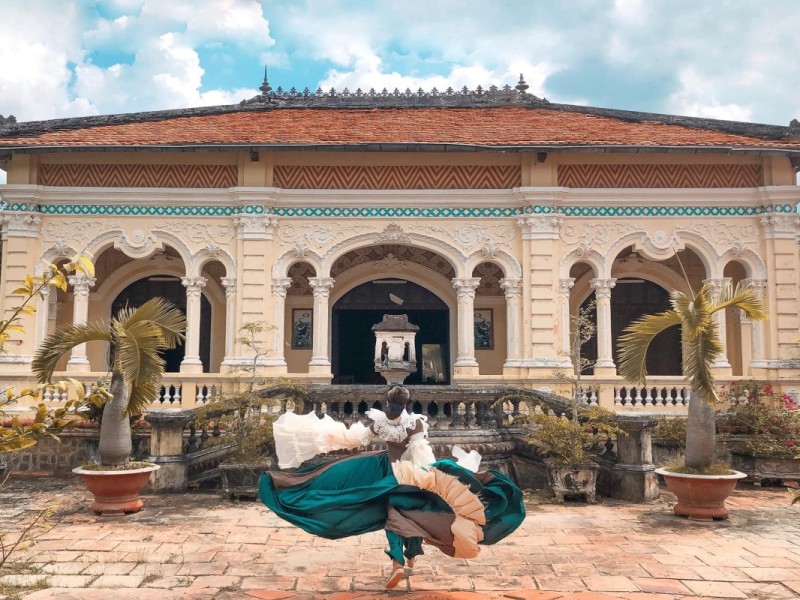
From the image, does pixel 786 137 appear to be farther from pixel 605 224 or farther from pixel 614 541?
pixel 614 541

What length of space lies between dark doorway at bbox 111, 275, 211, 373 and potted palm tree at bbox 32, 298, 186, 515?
7.04 metres

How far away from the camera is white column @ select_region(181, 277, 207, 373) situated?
12531mm

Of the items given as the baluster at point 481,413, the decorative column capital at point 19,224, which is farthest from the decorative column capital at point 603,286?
the decorative column capital at point 19,224

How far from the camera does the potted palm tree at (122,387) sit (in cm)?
694

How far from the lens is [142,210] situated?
Answer: 12.8 metres

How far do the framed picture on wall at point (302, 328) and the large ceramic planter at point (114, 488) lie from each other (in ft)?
25.2

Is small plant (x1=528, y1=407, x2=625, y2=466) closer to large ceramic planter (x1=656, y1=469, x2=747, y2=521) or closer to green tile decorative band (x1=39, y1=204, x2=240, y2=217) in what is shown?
large ceramic planter (x1=656, y1=469, x2=747, y2=521)

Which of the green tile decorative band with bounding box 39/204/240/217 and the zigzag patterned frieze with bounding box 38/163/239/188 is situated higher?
the zigzag patterned frieze with bounding box 38/163/239/188

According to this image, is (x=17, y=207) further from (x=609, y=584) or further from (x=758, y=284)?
(x=758, y=284)

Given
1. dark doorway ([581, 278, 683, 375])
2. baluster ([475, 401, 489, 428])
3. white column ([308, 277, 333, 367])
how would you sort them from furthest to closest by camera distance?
1. dark doorway ([581, 278, 683, 375])
2. white column ([308, 277, 333, 367])
3. baluster ([475, 401, 489, 428])

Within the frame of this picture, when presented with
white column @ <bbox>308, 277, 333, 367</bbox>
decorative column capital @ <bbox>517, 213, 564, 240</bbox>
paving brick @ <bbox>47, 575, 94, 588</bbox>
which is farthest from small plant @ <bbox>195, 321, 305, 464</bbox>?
decorative column capital @ <bbox>517, 213, 564, 240</bbox>

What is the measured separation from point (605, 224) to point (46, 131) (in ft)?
36.4

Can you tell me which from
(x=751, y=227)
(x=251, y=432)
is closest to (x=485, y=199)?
(x=751, y=227)

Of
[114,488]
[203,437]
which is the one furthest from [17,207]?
[114,488]
